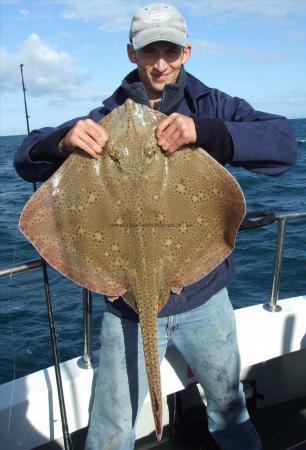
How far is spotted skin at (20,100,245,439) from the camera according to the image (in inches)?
98.6

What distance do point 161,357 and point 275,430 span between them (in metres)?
1.84

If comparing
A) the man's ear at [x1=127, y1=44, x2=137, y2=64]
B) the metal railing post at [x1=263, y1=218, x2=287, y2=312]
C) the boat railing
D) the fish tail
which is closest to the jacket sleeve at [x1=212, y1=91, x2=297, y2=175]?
the man's ear at [x1=127, y1=44, x2=137, y2=64]

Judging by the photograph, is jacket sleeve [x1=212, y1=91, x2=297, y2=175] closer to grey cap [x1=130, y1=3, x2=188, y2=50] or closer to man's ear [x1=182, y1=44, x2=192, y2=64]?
man's ear [x1=182, y1=44, x2=192, y2=64]

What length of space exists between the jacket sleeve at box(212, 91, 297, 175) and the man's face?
352mm

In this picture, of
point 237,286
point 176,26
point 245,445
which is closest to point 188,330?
point 245,445

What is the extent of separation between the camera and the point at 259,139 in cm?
261

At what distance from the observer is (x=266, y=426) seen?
167 inches

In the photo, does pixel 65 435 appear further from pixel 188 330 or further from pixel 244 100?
pixel 244 100

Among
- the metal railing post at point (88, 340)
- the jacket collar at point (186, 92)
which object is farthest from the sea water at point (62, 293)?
the jacket collar at point (186, 92)

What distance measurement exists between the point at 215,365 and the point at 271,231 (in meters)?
10.7

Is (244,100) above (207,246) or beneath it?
above

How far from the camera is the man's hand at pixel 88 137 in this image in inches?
95.0

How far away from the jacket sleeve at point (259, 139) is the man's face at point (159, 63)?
0.35m

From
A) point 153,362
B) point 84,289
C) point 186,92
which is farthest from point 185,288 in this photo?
point 186,92
